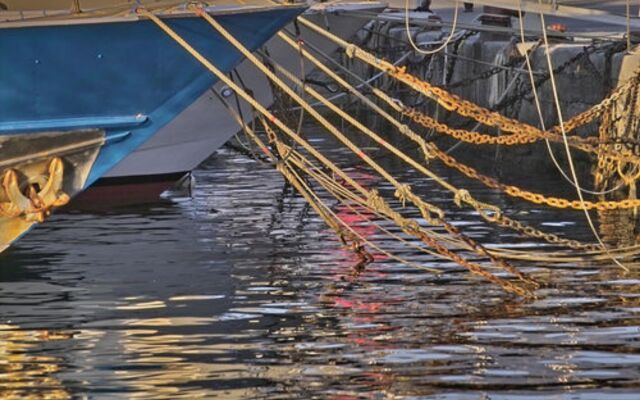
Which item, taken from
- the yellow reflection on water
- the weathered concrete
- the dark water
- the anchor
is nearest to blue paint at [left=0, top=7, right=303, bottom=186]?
the anchor

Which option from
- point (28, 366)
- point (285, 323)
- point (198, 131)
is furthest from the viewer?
point (198, 131)

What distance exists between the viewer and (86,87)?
12.7m

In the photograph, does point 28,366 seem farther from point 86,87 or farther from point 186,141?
point 186,141

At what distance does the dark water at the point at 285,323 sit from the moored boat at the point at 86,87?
0.71 m

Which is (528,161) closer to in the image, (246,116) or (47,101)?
(246,116)

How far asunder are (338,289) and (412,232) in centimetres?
69

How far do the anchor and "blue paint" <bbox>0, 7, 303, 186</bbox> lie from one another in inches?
10.1

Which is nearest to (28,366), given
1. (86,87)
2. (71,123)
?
(71,123)

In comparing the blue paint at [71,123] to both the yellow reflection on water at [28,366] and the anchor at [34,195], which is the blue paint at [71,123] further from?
the yellow reflection on water at [28,366]

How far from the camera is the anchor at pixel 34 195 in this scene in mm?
12375

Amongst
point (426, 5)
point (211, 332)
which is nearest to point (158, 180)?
point (211, 332)

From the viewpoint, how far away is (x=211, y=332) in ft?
36.3

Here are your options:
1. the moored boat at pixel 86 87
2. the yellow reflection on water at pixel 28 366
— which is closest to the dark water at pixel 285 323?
the yellow reflection on water at pixel 28 366

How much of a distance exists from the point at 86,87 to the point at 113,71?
20cm
